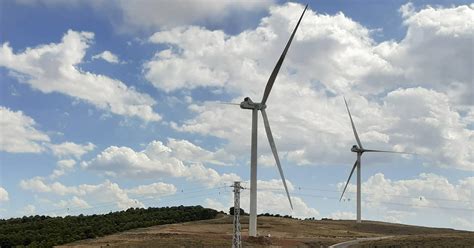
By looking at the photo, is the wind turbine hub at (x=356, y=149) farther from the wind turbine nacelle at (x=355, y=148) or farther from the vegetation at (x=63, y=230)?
the vegetation at (x=63, y=230)

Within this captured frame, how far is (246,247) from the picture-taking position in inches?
3873

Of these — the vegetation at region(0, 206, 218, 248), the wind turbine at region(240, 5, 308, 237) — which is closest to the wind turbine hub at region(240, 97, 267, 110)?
the wind turbine at region(240, 5, 308, 237)

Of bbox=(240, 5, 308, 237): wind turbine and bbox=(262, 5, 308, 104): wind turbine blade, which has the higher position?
bbox=(262, 5, 308, 104): wind turbine blade

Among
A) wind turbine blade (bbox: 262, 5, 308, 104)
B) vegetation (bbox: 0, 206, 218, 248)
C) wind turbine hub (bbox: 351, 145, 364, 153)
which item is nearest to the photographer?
wind turbine blade (bbox: 262, 5, 308, 104)

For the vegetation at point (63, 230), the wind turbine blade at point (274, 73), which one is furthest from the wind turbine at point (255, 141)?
the vegetation at point (63, 230)

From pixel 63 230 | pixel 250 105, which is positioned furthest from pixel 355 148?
pixel 63 230

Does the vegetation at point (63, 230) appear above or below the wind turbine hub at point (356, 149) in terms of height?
below

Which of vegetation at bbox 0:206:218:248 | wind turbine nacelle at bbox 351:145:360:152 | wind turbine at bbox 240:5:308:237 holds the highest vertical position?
wind turbine nacelle at bbox 351:145:360:152

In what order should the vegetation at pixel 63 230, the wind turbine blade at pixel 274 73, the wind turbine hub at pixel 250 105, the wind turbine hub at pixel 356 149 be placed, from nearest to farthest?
the wind turbine blade at pixel 274 73, the wind turbine hub at pixel 250 105, the vegetation at pixel 63 230, the wind turbine hub at pixel 356 149

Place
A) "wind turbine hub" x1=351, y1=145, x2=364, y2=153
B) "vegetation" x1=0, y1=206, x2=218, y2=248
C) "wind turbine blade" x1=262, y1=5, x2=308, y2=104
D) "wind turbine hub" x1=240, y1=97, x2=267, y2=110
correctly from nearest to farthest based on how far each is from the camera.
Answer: "wind turbine blade" x1=262, y1=5, x2=308, y2=104 → "wind turbine hub" x1=240, y1=97, x2=267, y2=110 → "vegetation" x1=0, y1=206, x2=218, y2=248 → "wind turbine hub" x1=351, y1=145, x2=364, y2=153

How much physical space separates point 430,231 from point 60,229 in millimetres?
102822

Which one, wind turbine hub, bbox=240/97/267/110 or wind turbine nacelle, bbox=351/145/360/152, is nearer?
wind turbine hub, bbox=240/97/267/110

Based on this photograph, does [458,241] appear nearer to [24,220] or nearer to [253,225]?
[253,225]

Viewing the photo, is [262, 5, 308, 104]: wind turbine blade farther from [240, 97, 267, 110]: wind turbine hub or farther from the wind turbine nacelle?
the wind turbine nacelle
